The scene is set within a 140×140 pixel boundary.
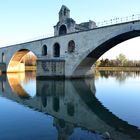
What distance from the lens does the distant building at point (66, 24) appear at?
142 ft

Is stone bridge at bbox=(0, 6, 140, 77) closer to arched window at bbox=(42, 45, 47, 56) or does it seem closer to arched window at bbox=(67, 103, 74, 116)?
arched window at bbox=(42, 45, 47, 56)

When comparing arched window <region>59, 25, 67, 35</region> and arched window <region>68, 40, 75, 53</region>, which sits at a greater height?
arched window <region>59, 25, 67, 35</region>

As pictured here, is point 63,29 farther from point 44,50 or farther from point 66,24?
point 44,50

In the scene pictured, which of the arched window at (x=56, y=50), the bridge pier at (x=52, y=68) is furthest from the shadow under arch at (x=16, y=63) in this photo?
the bridge pier at (x=52, y=68)

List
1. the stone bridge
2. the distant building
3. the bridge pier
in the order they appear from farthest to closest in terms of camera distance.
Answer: the distant building → the bridge pier → the stone bridge

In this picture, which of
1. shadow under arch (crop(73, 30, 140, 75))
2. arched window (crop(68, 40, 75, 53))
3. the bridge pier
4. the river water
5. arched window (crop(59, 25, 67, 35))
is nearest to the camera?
the river water

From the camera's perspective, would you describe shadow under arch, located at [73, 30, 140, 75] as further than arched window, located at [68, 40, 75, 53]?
No

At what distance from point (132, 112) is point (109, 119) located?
232 cm

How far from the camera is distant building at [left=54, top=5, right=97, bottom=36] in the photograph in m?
43.2

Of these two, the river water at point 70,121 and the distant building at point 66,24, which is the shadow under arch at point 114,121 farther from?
the distant building at point 66,24

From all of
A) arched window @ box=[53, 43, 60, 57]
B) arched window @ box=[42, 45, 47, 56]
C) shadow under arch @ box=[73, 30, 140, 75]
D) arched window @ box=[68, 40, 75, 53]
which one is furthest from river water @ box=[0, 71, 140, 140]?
arched window @ box=[42, 45, 47, 56]

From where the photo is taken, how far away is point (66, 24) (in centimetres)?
4422

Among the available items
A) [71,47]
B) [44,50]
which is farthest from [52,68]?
[44,50]

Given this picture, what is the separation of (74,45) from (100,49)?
5.41 meters
